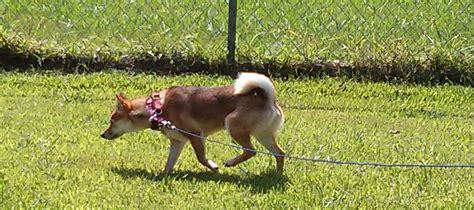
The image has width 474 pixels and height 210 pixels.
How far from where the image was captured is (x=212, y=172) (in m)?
5.34

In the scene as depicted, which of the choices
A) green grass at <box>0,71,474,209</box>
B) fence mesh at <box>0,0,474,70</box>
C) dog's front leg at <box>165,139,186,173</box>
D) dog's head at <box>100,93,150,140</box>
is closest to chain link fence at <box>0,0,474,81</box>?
fence mesh at <box>0,0,474,70</box>

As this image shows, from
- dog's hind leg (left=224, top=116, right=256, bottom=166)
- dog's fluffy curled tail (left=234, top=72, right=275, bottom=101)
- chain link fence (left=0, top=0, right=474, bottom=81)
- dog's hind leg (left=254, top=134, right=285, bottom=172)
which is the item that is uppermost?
dog's fluffy curled tail (left=234, top=72, right=275, bottom=101)

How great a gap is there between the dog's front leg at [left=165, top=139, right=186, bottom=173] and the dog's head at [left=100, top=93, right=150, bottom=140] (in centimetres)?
22

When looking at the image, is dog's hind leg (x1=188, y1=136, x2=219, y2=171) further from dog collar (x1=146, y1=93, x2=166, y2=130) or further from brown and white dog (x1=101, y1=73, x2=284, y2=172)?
dog collar (x1=146, y1=93, x2=166, y2=130)

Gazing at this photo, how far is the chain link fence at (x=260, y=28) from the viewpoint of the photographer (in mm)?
8586

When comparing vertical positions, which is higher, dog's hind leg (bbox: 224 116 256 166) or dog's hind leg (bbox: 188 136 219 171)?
dog's hind leg (bbox: 224 116 256 166)

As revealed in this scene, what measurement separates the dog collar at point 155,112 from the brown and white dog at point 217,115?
0.03 meters

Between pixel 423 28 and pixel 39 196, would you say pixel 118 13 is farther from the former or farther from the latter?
pixel 39 196

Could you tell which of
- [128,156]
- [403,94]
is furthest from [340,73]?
[128,156]

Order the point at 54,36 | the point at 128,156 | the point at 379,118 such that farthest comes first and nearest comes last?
1. the point at 54,36
2. the point at 379,118
3. the point at 128,156

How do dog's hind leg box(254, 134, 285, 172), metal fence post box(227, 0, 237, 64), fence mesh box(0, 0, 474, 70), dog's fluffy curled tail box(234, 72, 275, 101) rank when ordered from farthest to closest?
fence mesh box(0, 0, 474, 70), metal fence post box(227, 0, 237, 64), dog's hind leg box(254, 134, 285, 172), dog's fluffy curled tail box(234, 72, 275, 101)

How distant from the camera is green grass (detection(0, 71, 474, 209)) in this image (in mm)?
4781

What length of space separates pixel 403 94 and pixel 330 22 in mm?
1698

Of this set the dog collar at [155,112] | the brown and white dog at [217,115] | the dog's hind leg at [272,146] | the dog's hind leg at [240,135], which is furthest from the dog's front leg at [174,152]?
the dog's hind leg at [272,146]
